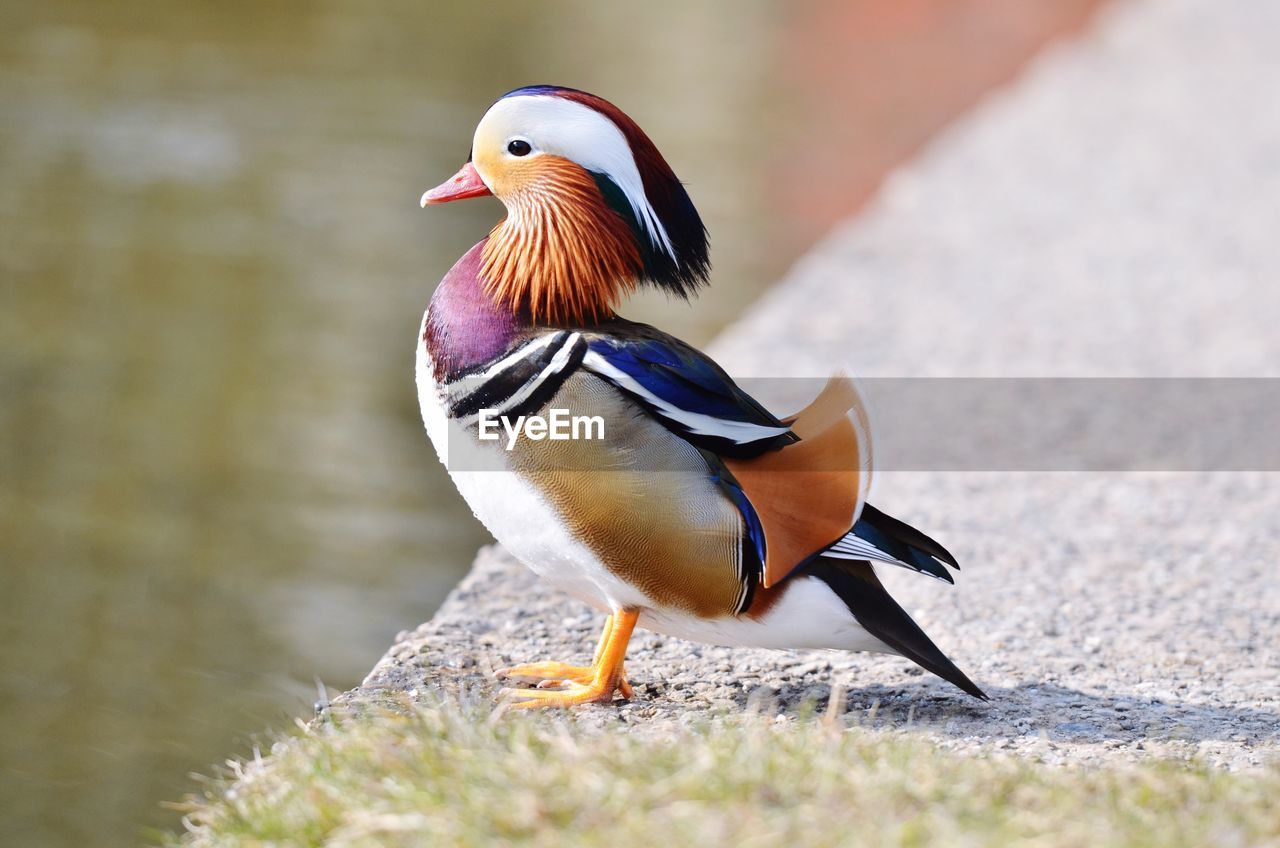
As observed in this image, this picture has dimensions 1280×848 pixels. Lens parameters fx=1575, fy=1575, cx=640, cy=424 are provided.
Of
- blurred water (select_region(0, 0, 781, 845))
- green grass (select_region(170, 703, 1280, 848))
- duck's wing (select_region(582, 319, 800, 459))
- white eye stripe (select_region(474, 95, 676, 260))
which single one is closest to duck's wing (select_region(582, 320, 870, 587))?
duck's wing (select_region(582, 319, 800, 459))

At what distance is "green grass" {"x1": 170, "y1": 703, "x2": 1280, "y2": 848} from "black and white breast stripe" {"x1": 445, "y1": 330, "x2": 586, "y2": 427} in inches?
24.8

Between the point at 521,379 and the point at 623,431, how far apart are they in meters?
0.24

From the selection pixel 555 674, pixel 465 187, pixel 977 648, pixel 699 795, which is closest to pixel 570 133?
pixel 465 187

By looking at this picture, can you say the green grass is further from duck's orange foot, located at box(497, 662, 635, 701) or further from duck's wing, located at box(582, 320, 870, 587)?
duck's orange foot, located at box(497, 662, 635, 701)

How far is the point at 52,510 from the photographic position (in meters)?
5.95

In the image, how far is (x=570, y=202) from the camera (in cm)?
337

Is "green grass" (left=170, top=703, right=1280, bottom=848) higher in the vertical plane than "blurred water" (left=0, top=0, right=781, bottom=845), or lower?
lower

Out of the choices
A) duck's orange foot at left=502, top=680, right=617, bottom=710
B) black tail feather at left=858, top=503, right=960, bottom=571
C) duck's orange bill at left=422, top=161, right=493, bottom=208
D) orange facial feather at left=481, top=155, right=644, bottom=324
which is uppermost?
duck's orange bill at left=422, top=161, right=493, bottom=208

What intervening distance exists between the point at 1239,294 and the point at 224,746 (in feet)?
20.4

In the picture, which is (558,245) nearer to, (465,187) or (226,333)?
(465,187)

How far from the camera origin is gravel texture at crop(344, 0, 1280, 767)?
392 cm

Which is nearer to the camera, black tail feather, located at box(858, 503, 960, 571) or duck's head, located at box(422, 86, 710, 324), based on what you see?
duck's head, located at box(422, 86, 710, 324)

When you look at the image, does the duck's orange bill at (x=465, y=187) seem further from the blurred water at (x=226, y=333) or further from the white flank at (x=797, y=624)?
the blurred water at (x=226, y=333)

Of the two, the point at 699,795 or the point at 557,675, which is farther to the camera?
the point at 557,675
